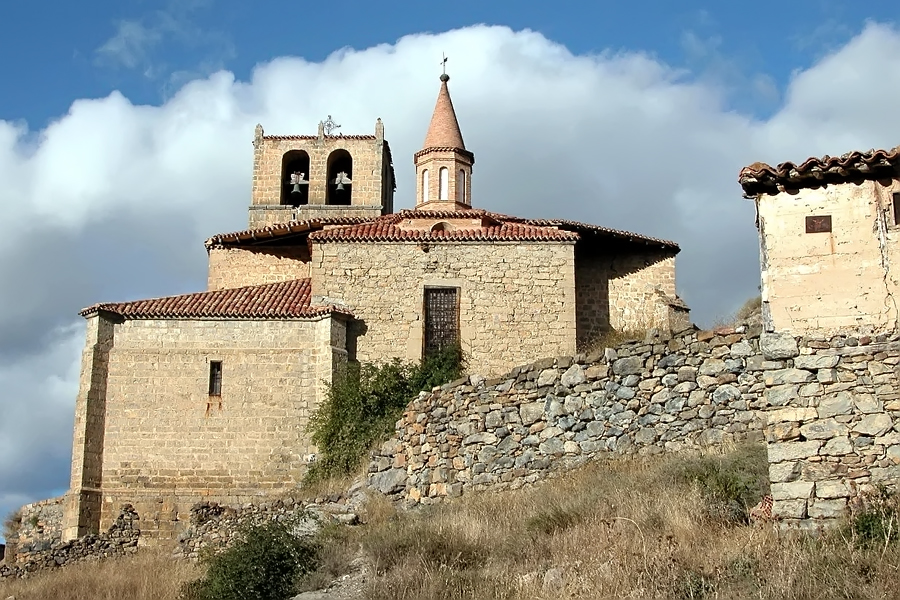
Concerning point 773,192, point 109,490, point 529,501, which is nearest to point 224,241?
point 109,490

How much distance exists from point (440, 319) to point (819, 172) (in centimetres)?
1390

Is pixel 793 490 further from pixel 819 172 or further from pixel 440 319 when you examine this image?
pixel 440 319

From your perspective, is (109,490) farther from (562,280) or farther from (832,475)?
(832,475)

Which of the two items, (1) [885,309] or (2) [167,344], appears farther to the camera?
(2) [167,344]

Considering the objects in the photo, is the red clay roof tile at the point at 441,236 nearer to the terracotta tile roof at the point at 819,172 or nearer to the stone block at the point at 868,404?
the terracotta tile roof at the point at 819,172

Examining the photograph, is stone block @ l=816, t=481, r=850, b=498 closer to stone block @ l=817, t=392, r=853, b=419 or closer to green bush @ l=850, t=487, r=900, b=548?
green bush @ l=850, t=487, r=900, b=548

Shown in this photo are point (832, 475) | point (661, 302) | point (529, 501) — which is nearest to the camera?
point (832, 475)

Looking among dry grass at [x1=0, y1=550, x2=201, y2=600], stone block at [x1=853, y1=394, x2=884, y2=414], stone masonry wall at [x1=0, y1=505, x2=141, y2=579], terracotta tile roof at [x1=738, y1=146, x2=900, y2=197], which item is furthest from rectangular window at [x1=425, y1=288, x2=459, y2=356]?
stone block at [x1=853, y1=394, x2=884, y2=414]

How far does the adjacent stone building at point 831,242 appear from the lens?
36.7ft

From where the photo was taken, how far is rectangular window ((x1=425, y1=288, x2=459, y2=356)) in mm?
24359

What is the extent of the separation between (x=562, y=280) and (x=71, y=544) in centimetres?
1199

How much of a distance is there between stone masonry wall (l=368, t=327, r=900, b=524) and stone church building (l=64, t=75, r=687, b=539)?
5.89 m

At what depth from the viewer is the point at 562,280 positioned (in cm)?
2475

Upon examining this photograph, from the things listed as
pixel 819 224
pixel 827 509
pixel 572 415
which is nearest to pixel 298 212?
pixel 572 415
